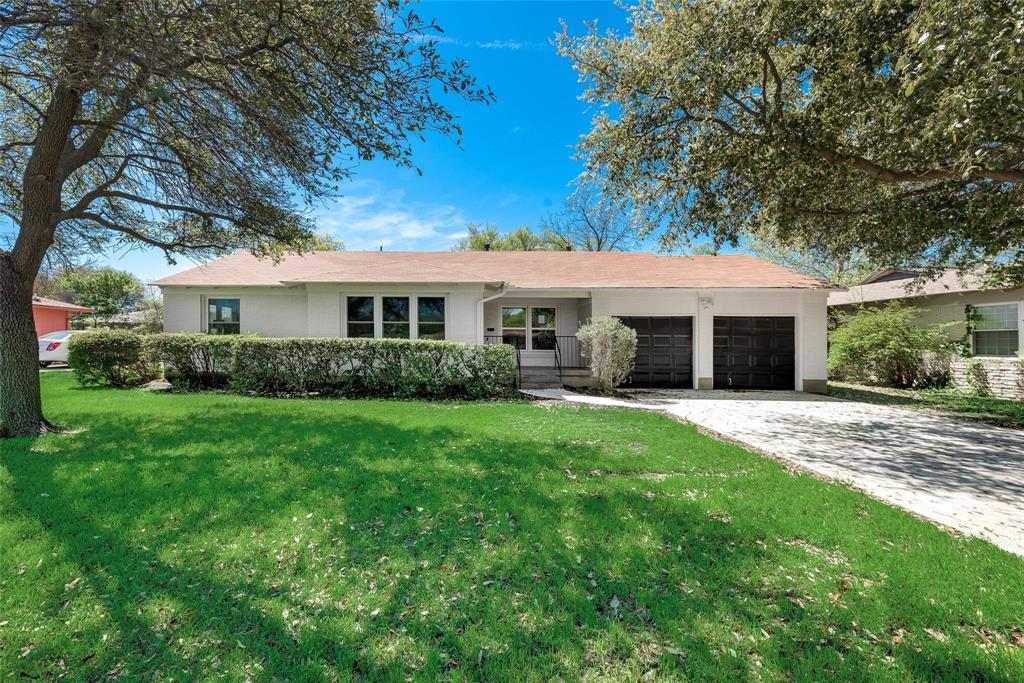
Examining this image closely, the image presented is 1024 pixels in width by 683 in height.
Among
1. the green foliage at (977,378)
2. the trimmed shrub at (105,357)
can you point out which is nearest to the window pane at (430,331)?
the trimmed shrub at (105,357)

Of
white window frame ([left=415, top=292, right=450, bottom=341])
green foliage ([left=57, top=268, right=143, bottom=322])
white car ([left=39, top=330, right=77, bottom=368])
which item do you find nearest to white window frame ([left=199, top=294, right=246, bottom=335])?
white window frame ([left=415, top=292, right=450, bottom=341])

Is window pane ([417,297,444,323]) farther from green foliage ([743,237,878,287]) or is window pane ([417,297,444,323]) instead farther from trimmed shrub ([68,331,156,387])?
green foliage ([743,237,878,287])

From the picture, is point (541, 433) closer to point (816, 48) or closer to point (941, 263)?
point (816, 48)

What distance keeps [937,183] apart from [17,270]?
16175 mm

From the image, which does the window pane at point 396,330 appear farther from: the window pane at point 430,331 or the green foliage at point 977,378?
the green foliage at point 977,378

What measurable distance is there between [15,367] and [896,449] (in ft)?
43.4

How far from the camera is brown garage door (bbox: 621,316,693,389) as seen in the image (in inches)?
548

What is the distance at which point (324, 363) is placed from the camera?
1066cm

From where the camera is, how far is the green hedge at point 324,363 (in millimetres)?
10508

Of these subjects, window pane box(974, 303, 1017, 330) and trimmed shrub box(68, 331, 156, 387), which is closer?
trimmed shrub box(68, 331, 156, 387)

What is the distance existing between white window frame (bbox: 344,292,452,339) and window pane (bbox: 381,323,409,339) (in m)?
0.11

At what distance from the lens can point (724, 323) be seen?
13.7 meters

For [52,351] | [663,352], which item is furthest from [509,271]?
[52,351]

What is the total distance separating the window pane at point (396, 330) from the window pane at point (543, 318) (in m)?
4.63
